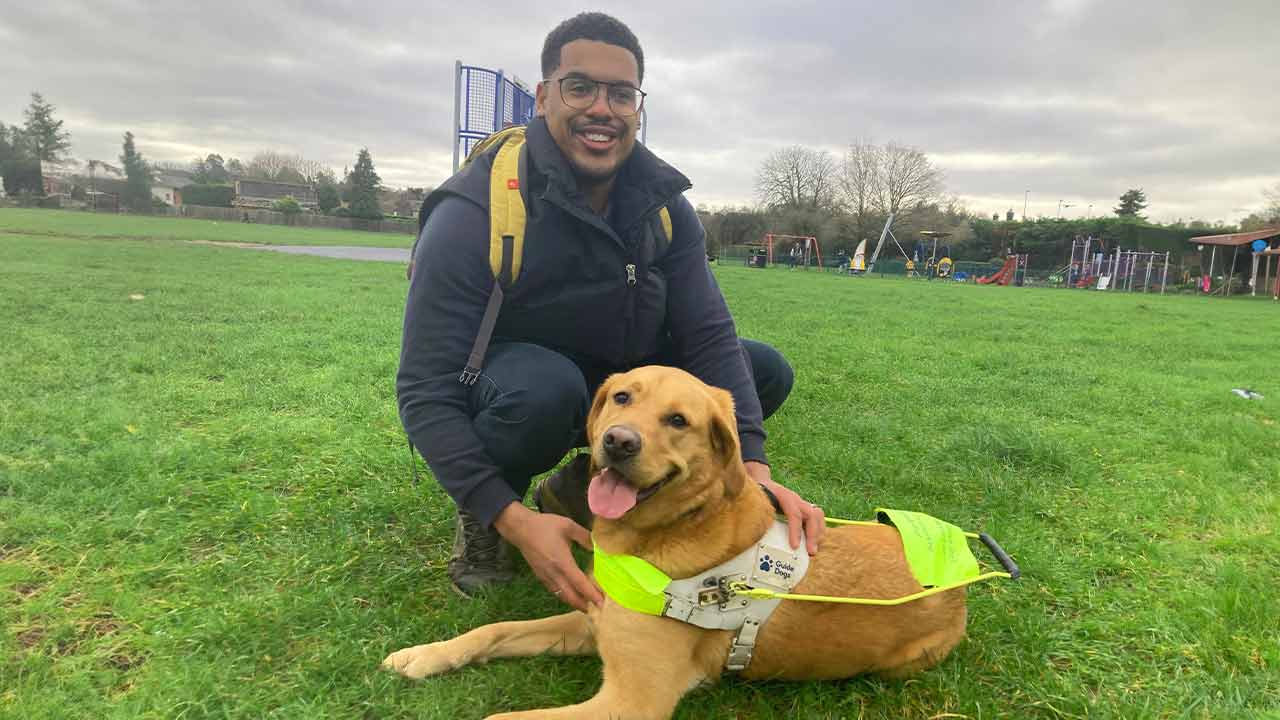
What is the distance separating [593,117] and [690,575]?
1.88 meters

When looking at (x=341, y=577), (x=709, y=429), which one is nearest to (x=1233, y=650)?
(x=709, y=429)

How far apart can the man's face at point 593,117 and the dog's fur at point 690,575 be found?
1078 millimetres

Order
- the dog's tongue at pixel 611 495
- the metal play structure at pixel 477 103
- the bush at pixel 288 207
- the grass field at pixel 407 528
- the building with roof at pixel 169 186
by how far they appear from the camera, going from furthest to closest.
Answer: the building with roof at pixel 169 186 < the bush at pixel 288 207 < the metal play structure at pixel 477 103 < the grass field at pixel 407 528 < the dog's tongue at pixel 611 495

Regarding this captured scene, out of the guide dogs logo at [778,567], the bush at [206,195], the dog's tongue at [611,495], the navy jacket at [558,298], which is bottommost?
the guide dogs logo at [778,567]

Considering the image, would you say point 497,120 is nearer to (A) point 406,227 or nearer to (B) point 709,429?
(B) point 709,429

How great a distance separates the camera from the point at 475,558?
2.98 meters

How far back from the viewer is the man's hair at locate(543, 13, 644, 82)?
2.94 m

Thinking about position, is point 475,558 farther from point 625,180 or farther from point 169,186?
point 169,186

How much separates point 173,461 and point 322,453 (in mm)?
778

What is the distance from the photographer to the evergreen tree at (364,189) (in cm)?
7600

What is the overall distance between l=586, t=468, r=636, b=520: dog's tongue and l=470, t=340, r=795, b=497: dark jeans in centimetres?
60

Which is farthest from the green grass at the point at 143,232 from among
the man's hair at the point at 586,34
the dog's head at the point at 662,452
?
the dog's head at the point at 662,452

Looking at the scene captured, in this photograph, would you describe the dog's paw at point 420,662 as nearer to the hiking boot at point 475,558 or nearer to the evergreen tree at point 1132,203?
the hiking boot at point 475,558

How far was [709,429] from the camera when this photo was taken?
2377mm
